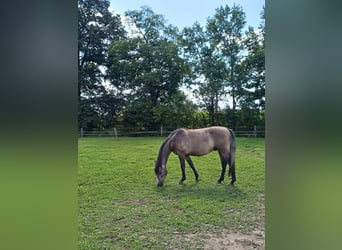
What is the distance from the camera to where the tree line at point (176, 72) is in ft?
5.48

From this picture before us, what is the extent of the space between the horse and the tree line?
6 cm

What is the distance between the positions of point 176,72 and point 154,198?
809 millimetres

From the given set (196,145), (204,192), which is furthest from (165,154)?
(204,192)

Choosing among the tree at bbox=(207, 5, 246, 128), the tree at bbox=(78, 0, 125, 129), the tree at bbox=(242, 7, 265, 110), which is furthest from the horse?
the tree at bbox=(78, 0, 125, 129)

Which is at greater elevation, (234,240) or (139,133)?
(139,133)

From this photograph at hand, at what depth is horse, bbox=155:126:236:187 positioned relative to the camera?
1.72 meters

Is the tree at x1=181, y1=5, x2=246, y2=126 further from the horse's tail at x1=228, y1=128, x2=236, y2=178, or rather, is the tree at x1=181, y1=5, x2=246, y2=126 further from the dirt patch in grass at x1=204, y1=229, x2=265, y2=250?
the dirt patch in grass at x1=204, y1=229, x2=265, y2=250

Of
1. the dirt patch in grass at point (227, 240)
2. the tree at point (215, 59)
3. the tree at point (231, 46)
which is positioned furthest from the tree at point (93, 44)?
the dirt patch in grass at point (227, 240)

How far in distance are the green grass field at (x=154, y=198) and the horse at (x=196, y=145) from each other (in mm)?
33

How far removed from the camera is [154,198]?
1.67m

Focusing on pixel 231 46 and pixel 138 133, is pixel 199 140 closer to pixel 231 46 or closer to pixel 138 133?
pixel 138 133
